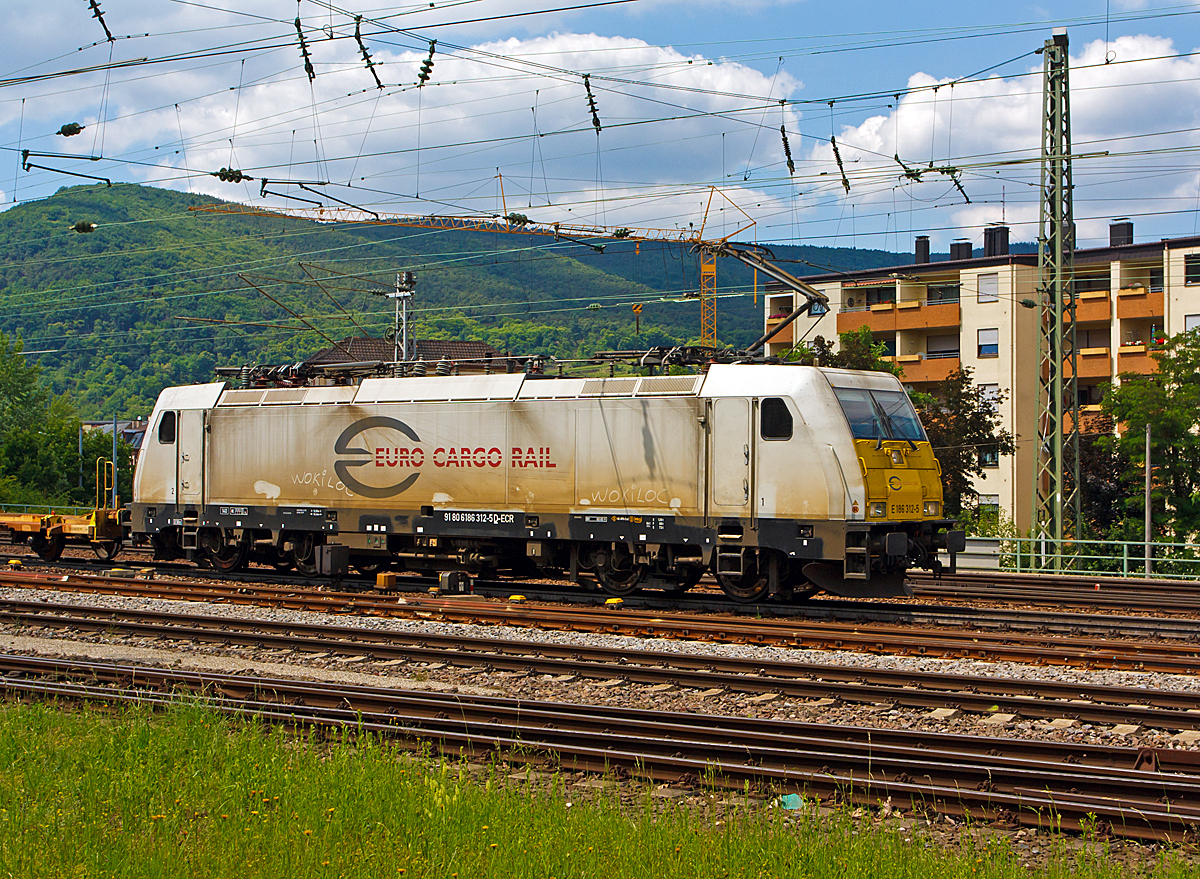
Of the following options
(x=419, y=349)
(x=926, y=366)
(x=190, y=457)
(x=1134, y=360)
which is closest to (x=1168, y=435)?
(x=1134, y=360)

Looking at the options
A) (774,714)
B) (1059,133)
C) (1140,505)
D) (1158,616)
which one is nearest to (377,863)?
(774,714)

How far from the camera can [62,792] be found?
24.0 feet

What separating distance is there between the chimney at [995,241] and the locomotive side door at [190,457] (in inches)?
2025

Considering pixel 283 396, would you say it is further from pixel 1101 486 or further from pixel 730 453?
pixel 1101 486

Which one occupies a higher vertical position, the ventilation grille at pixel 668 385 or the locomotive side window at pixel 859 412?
the ventilation grille at pixel 668 385

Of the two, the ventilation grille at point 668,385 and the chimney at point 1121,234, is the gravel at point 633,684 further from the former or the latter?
the chimney at point 1121,234

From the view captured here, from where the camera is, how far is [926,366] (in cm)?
5866

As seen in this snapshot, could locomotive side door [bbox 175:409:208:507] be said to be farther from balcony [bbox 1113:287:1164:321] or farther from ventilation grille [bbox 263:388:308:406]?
balcony [bbox 1113:287:1164:321]

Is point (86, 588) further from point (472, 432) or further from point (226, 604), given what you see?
point (472, 432)

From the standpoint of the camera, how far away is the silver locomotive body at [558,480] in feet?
55.7

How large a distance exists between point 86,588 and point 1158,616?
63.9 ft

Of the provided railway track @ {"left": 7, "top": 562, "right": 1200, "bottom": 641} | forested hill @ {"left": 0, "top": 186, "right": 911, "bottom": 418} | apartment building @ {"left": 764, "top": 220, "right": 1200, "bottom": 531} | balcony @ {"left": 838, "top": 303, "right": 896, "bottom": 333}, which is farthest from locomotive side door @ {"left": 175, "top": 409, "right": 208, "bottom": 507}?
forested hill @ {"left": 0, "top": 186, "right": 911, "bottom": 418}

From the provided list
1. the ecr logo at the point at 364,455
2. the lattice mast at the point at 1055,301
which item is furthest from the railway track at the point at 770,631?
the lattice mast at the point at 1055,301

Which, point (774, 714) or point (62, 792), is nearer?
point (62, 792)
